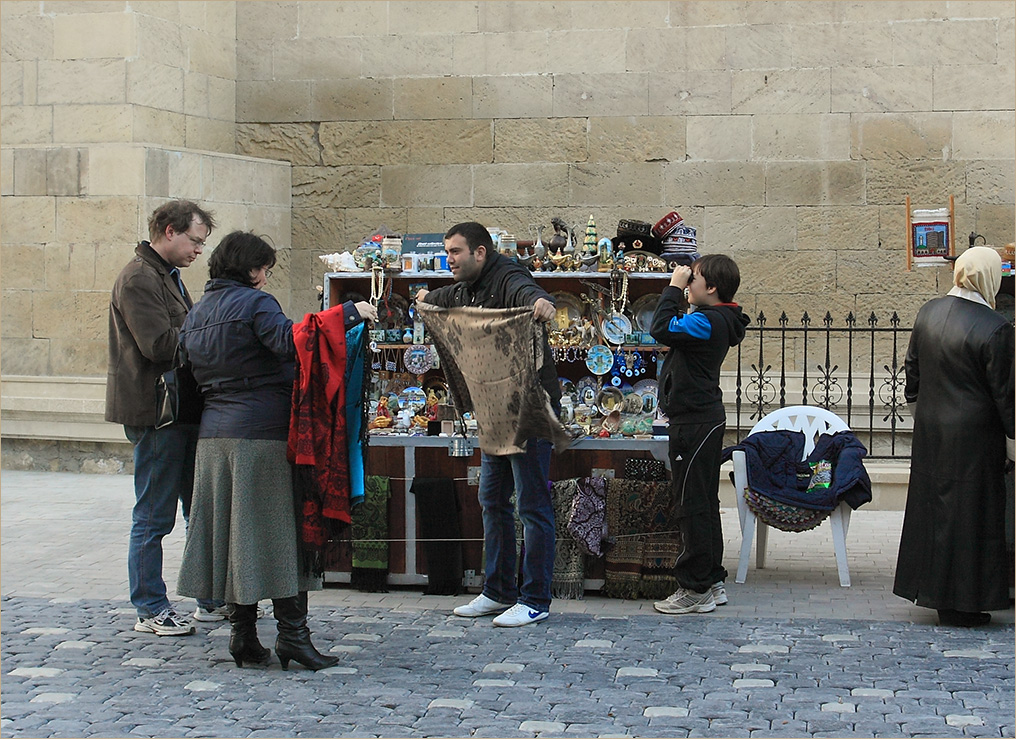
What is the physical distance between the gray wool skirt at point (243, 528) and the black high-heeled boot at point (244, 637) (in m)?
0.11

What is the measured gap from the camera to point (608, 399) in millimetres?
7352

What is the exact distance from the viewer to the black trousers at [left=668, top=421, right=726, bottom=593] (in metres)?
6.36

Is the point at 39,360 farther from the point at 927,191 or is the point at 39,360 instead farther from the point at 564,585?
the point at 927,191

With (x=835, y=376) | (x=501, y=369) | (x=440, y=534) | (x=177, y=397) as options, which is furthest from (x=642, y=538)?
(x=835, y=376)

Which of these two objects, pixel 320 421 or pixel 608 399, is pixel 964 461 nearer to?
pixel 608 399

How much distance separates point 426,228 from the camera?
11820 millimetres

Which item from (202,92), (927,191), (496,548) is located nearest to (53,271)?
(202,92)

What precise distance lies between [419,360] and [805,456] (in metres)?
2.34

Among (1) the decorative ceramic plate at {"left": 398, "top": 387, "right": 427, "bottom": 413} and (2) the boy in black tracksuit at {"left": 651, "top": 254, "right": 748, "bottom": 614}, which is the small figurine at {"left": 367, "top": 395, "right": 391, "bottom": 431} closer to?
(1) the decorative ceramic plate at {"left": 398, "top": 387, "right": 427, "bottom": 413}

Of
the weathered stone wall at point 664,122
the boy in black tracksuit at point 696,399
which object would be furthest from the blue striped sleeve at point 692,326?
the weathered stone wall at point 664,122

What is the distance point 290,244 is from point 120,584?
5599 millimetres

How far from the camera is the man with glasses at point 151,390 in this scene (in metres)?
5.92

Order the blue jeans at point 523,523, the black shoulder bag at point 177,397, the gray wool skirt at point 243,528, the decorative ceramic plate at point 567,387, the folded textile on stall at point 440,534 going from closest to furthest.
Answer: the gray wool skirt at point 243,528
the black shoulder bag at point 177,397
the blue jeans at point 523,523
the folded textile on stall at point 440,534
the decorative ceramic plate at point 567,387

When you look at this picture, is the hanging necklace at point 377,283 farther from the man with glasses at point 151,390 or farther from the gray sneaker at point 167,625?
the gray sneaker at point 167,625
